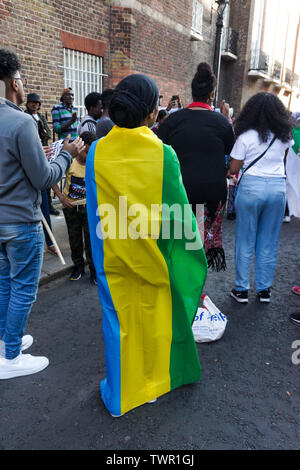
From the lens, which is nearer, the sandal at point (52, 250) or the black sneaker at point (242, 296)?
the black sneaker at point (242, 296)

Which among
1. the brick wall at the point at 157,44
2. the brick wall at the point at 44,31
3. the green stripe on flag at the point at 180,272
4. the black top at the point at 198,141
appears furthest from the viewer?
the brick wall at the point at 157,44

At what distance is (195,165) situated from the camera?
317 centimetres

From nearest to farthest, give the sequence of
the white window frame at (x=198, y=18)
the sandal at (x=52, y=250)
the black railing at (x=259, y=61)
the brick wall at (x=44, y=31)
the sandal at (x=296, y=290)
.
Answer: the sandal at (x=296, y=290) → the sandal at (x=52, y=250) → the brick wall at (x=44, y=31) → the white window frame at (x=198, y=18) → the black railing at (x=259, y=61)

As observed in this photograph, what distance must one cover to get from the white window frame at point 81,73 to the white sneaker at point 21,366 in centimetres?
682

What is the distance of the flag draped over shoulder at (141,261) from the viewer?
2014 millimetres

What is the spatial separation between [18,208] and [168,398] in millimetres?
1606

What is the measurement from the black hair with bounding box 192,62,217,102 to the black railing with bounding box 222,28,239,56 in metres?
15.9

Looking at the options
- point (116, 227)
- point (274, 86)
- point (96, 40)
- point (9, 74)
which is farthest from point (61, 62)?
point (274, 86)

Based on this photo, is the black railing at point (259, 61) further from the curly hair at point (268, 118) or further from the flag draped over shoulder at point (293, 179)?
the curly hair at point (268, 118)

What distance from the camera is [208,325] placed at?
3.21 metres

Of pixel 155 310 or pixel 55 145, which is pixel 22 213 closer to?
pixel 55 145

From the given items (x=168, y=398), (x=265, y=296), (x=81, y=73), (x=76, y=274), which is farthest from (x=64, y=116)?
(x=168, y=398)

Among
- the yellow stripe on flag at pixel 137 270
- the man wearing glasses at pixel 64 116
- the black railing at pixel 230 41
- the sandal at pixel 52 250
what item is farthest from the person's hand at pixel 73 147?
the black railing at pixel 230 41

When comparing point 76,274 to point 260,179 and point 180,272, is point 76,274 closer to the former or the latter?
point 260,179
